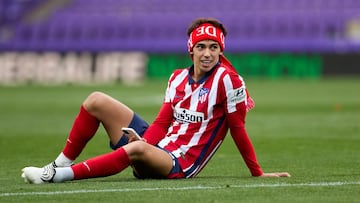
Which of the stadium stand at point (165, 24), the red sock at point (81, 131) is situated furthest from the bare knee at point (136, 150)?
the stadium stand at point (165, 24)

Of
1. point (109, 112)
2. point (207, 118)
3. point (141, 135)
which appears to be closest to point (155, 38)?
point (141, 135)

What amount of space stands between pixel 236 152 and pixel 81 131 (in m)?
3.40

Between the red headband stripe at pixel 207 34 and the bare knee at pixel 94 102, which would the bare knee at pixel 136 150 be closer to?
the bare knee at pixel 94 102

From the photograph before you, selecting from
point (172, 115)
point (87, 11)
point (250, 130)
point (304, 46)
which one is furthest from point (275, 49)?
point (172, 115)

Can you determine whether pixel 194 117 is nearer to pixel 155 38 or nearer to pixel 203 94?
pixel 203 94

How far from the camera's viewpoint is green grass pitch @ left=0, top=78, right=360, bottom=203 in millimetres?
6117

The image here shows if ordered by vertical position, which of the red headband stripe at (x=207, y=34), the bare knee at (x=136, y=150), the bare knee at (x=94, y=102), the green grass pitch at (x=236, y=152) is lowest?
the green grass pitch at (x=236, y=152)

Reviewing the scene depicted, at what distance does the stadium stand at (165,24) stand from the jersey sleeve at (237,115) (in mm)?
23590

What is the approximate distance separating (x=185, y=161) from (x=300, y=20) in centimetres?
2568

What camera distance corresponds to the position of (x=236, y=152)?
33.5 feet

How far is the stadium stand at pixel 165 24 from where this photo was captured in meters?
31.5

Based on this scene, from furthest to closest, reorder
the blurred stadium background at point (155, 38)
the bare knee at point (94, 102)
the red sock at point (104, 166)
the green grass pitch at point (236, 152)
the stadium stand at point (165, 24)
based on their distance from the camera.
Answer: the stadium stand at point (165, 24), the blurred stadium background at point (155, 38), the bare knee at point (94, 102), the red sock at point (104, 166), the green grass pitch at point (236, 152)

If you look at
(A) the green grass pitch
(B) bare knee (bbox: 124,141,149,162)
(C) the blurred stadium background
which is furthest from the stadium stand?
(B) bare knee (bbox: 124,141,149,162)

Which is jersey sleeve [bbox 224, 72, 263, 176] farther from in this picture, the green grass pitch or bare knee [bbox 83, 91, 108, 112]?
bare knee [bbox 83, 91, 108, 112]
